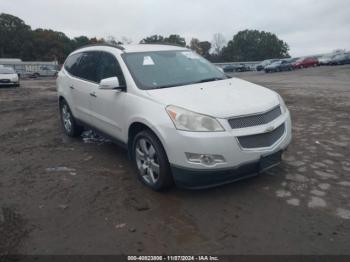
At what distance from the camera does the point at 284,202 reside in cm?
397

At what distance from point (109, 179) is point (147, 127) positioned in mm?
1044

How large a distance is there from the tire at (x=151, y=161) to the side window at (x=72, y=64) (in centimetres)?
271

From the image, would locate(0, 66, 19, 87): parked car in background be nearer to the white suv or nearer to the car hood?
the white suv

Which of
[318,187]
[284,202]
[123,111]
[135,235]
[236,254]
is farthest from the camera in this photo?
[123,111]

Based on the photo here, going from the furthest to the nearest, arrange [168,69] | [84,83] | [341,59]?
[341,59] < [84,83] < [168,69]

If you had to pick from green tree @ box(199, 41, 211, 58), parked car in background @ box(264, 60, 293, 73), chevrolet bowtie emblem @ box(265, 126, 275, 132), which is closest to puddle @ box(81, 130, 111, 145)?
chevrolet bowtie emblem @ box(265, 126, 275, 132)

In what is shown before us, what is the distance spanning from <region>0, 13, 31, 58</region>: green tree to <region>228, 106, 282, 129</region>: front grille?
83.1 m

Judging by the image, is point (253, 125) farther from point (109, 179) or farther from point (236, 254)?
point (109, 179)

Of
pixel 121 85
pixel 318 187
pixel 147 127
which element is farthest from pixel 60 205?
pixel 318 187

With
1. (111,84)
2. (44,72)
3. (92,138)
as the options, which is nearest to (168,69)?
(111,84)

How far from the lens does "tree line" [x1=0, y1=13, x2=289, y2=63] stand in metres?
78.3

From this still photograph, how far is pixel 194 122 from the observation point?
3.87 metres

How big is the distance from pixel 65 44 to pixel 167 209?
87858mm

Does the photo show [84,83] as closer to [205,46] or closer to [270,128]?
[270,128]
